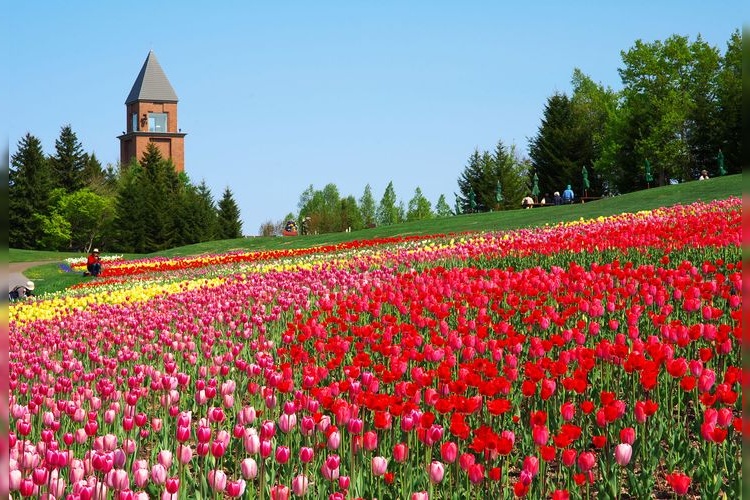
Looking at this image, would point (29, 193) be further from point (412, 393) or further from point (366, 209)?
point (412, 393)

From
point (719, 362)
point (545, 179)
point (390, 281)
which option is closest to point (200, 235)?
point (545, 179)

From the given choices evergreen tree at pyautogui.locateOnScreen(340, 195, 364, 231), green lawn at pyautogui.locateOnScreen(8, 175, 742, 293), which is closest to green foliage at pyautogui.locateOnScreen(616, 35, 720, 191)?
evergreen tree at pyautogui.locateOnScreen(340, 195, 364, 231)

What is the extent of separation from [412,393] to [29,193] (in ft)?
238

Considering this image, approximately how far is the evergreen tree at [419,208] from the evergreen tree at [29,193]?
43.8 metres

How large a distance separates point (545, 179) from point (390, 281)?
2503 inches

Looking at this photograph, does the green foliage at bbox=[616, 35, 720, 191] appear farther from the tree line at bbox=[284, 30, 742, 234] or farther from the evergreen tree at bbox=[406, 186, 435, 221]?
the evergreen tree at bbox=[406, 186, 435, 221]

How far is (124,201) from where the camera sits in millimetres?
65562

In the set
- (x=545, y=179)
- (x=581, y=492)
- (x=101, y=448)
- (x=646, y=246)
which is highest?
(x=545, y=179)

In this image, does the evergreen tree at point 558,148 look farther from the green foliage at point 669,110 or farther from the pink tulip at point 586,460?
the pink tulip at point 586,460

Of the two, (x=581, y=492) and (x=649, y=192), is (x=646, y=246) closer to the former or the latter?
(x=581, y=492)

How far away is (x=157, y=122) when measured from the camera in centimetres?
12544

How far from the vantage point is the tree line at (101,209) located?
64.1 metres

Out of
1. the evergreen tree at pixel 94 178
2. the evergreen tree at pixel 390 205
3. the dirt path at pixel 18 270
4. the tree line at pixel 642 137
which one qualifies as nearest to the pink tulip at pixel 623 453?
the dirt path at pixel 18 270

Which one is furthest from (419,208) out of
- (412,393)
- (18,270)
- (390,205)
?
(412,393)
